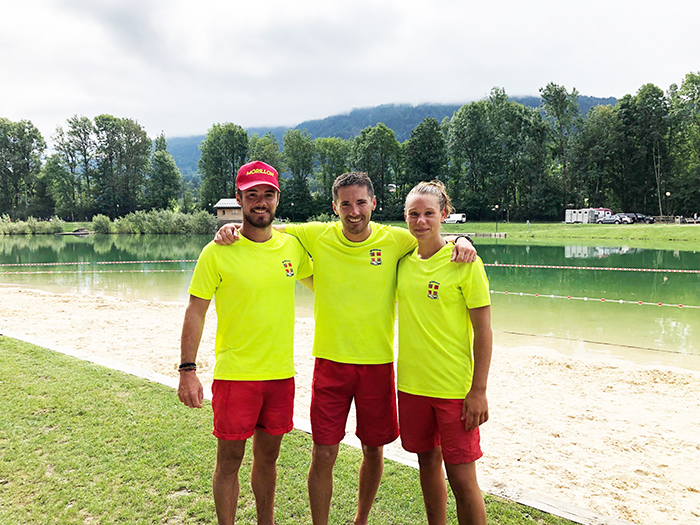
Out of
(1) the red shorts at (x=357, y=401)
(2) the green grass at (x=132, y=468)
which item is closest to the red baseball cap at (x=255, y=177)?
(1) the red shorts at (x=357, y=401)

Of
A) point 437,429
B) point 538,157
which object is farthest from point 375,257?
point 538,157

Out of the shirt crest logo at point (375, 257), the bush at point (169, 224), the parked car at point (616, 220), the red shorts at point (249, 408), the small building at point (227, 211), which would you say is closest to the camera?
the red shorts at point (249, 408)

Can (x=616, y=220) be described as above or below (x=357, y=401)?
above

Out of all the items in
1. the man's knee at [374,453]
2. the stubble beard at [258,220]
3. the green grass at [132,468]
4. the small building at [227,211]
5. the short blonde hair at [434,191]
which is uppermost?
the small building at [227,211]

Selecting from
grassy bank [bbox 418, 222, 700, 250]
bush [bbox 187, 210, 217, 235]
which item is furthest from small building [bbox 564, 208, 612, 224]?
bush [bbox 187, 210, 217, 235]

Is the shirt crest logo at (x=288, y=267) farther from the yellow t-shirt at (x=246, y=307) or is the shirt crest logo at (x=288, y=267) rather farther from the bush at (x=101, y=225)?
the bush at (x=101, y=225)

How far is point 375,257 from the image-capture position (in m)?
3.10

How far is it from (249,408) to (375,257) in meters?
1.28

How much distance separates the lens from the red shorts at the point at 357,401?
9.91 feet

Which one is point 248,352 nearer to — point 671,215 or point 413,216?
point 413,216

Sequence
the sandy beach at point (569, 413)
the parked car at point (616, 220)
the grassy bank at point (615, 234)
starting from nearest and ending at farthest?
the sandy beach at point (569, 413) → the grassy bank at point (615, 234) → the parked car at point (616, 220)

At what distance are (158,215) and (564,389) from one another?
61579 mm

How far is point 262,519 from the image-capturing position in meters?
3.05

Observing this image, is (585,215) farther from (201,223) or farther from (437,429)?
(437,429)
